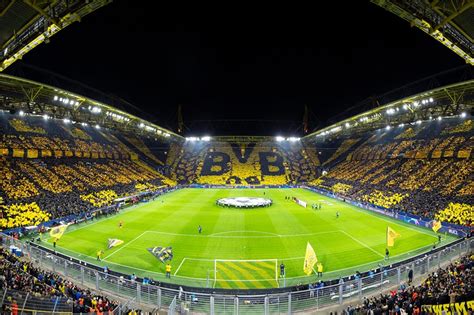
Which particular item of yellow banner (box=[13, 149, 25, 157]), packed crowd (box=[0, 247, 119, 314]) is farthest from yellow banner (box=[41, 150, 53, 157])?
packed crowd (box=[0, 247, 119, 314])

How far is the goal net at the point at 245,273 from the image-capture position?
19000 millimetres

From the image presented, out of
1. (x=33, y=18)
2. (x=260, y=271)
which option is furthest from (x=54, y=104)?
(x=260, y=271)

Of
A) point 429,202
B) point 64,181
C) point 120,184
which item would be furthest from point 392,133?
point 64,181

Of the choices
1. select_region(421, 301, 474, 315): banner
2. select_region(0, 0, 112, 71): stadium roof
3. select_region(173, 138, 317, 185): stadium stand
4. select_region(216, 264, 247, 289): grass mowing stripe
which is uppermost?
select_region(0, 0, 112, 71): stadium roof

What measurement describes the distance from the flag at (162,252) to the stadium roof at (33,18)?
56.4 feet

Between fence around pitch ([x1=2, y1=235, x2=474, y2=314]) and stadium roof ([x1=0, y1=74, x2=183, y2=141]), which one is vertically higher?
stadium roof ([x1=0, y1=74, x2=183, y2=141])

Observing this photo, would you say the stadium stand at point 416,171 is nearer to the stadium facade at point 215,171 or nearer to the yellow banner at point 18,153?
the stadium facade at point 215,171

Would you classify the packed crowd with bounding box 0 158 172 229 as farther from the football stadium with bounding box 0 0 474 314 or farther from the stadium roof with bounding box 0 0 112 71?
the stadium roof with bounding box 0 0 112 71

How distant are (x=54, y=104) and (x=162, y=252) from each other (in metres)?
35.8

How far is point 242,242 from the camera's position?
27.7 m

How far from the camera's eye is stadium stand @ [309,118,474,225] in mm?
36500

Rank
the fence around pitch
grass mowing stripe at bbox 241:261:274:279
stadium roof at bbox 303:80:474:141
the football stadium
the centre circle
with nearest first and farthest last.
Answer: the fence around pitch, the football stadium, grass mowing stripe at bbox 241:261:274:279, stadium roof at bbox 303:80:474:141, the centre circle

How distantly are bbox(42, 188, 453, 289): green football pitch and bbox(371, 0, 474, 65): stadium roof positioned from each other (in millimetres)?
15931

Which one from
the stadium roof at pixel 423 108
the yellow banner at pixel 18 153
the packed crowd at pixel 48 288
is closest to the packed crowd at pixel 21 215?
the yellow banner at pixel 18 153
